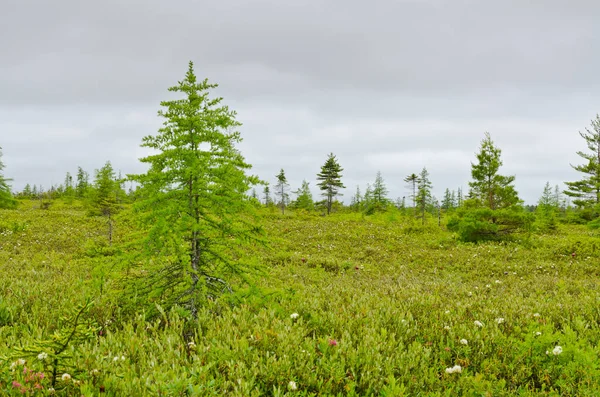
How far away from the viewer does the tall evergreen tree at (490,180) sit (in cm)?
2169

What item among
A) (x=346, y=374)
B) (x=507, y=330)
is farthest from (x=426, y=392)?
(x=507, y=330)

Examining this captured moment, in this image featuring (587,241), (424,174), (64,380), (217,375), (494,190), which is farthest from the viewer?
(424,174)

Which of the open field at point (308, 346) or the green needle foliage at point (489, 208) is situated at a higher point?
the green needle foliage at point (489, 208)

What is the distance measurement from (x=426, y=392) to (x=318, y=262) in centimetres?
1081

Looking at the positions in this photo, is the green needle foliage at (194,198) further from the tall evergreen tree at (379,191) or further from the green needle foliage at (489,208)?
the tall evergreen tree at (379,191)

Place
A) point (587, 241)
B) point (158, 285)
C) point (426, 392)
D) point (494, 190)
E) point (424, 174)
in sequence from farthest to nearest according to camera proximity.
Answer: point (424, 174) < point (494, 190) < point (587, 241) < point (158, 285) < point (426, 392)

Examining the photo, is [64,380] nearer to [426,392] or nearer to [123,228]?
[426,392]

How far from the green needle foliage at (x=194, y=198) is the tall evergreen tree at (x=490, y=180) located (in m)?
21.0

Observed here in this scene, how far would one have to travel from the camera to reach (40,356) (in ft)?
9.42

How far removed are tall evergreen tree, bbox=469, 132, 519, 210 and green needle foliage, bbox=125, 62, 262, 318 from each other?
21.0 metres

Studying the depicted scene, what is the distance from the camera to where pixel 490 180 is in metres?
22.2

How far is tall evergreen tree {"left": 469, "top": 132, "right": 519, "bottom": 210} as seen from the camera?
854 inches

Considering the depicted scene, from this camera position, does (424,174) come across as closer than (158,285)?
No

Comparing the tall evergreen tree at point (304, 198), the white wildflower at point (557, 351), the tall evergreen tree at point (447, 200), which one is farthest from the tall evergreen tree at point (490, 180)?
the tall evergreen tree at point (447, 200)
